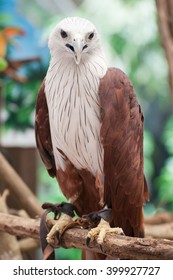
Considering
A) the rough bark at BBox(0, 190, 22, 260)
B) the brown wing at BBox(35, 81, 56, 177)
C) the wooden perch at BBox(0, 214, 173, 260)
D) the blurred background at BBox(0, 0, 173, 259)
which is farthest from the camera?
the blurred background at BBox(0, 0, 173, 259)

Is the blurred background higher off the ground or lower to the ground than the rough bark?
higher

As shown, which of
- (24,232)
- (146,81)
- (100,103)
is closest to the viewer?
(100,103)

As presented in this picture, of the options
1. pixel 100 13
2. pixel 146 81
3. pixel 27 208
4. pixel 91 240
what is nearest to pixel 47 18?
pixel 100 13

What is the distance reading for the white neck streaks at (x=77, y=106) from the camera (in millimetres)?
900

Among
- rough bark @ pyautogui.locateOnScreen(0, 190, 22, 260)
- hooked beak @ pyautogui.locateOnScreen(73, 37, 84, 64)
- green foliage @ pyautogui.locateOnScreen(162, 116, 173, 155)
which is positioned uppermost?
hooked beak @ pyautogui.locateOnScreen(73, 37, 84, 64)

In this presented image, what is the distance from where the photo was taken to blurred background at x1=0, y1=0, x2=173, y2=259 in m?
1.49

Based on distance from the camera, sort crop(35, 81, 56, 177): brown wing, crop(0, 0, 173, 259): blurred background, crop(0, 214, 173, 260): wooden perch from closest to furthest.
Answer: crop(0, 214, 173, 260): wooden perch
crop(35, 81, 56, 177): brown wing
crop(0, 0, 173, 259): blurred background

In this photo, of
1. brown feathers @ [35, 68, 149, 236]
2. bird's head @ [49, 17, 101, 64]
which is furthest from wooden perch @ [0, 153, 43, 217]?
bird's head @ [49, 17, 101, 64]

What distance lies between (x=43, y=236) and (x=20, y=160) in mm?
555

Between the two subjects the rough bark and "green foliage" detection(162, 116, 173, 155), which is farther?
"green foliage" detection(162, 116, 173, 155)

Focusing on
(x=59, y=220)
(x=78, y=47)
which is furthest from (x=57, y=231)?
(x=78, y=47)

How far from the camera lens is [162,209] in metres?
1.62

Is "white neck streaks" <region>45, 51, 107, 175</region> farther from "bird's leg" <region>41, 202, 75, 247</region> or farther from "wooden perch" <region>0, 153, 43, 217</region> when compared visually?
"wooden perch" <region>0, 153, 43, 217</region>
